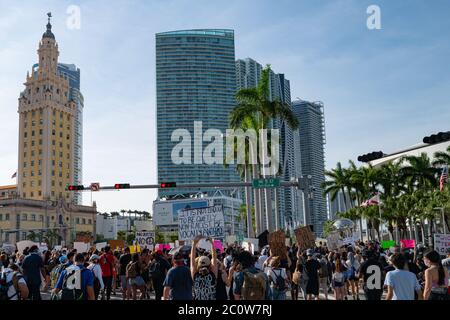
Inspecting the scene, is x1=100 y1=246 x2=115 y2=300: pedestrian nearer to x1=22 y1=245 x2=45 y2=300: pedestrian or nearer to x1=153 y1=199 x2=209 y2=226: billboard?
x1=22 y1=245 x2=45 y2=300: pedestrian

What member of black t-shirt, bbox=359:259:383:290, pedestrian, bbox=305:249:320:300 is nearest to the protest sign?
pedestrian, bbox=305:249:320:300

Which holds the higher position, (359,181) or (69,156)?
(69,156)

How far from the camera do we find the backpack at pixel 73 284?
1043cm

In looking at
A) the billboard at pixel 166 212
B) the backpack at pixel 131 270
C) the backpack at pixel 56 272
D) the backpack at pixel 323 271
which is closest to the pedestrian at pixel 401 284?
the backpack at pixel 56 272

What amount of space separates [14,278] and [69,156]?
125657mm

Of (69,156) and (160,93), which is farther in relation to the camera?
(160,93)

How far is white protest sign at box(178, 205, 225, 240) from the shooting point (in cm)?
2120

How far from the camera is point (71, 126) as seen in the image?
13350 centimetres

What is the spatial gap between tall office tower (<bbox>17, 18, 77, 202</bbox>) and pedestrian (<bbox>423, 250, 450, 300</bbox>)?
122967 mm

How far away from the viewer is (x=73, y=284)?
1050 cm

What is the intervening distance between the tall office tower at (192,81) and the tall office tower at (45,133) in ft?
98.4
